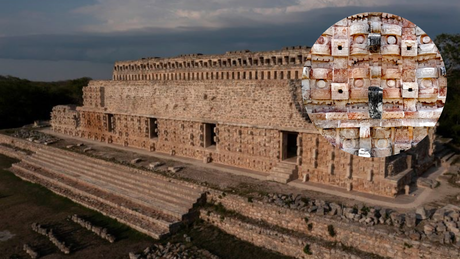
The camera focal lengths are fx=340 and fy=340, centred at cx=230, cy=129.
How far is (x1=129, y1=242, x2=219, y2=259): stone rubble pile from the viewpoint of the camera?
37.0ft

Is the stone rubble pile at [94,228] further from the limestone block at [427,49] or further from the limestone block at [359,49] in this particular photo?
the limestone block at [427,49]

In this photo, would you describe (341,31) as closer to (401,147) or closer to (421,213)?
(401,147)

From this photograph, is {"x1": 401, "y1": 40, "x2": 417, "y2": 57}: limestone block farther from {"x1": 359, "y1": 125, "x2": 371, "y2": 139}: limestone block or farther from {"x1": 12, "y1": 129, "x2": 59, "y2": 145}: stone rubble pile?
{"x1": 12, "y1": 129, "x2": 59, "y2": 145}: stone rubble pile

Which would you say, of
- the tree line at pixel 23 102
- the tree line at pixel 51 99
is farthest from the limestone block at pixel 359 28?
the tree line at pixel 23 102

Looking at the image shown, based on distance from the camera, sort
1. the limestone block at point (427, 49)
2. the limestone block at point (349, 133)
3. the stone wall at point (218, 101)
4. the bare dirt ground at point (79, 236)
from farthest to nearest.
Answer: the stone wall at point (218, 101)
the bare dirt ground at point (79, 236)
the limestone block at point (349, 133)
the limestone block at point (427, 49)

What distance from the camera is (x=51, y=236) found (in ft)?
42.6

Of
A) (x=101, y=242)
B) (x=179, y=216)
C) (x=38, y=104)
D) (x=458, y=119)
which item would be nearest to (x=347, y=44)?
(x=179, y=216)

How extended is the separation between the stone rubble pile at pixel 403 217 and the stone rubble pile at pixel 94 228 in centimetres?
625

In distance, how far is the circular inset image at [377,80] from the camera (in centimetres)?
910

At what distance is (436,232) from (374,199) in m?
2.89

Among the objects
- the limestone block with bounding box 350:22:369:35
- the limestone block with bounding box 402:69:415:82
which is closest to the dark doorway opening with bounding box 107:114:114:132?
the limestone block with bounding box 350:22:369:35

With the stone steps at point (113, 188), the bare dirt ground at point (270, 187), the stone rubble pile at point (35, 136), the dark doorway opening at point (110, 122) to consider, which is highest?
the dark doorway opening at point (110, 122)

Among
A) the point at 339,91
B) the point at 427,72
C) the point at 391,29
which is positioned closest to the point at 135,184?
the point at 339,91

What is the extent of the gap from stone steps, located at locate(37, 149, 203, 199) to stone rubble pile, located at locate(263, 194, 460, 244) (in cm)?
433
